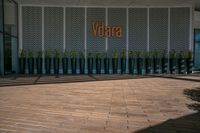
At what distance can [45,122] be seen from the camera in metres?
3.66

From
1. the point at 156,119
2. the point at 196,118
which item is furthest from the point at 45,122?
the point at 196,118

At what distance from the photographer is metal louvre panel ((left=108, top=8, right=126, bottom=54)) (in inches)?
516

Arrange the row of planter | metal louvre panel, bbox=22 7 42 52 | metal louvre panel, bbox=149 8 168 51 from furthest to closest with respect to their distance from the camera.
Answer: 1. metal louvre panel, bbox=149 8 168 51
2. metal louvre panel, bbox=22 7 42 52
3. the row of planter

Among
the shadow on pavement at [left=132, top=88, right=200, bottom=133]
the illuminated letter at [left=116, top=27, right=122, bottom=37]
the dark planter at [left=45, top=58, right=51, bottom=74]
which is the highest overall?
the illuminated letter at [left=116, top=27, right=122, bottom=37]

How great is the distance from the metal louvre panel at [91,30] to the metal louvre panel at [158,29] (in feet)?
7.44

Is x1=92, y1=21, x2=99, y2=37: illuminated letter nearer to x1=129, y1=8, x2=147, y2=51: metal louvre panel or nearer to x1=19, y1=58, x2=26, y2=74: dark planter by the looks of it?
x1=129, y1=8, x2=147, y2=51: metal louvre panel

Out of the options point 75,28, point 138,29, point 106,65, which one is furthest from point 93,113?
point 138,29

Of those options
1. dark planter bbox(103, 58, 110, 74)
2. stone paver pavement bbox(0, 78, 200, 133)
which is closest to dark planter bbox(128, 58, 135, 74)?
dark planter bbox(103, 58, 110, 74)

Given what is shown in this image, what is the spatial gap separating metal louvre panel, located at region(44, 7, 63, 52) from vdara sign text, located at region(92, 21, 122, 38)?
159cm

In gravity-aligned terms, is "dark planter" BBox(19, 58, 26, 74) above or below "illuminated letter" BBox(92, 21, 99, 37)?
below

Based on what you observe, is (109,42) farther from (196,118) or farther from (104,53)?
(196,118)

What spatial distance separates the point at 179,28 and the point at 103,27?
3.56 metres

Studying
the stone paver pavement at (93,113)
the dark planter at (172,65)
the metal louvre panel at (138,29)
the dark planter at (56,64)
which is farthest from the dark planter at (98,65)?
the stone paver pavement at (93,113)

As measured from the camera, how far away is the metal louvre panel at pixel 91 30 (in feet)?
43.0
